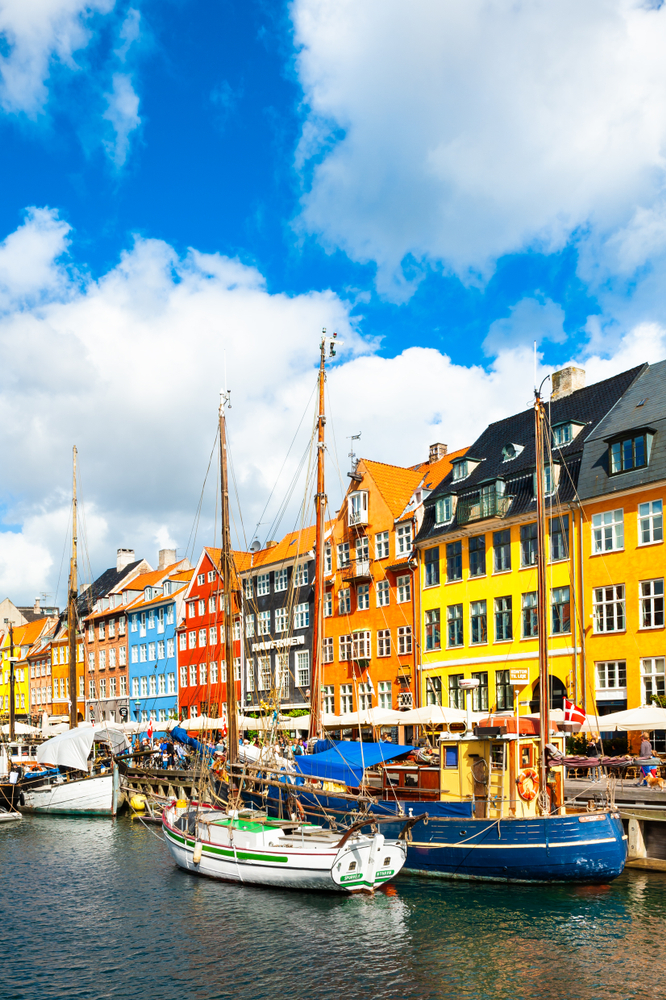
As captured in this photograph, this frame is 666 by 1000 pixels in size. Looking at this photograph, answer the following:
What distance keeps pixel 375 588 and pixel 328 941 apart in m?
38.9

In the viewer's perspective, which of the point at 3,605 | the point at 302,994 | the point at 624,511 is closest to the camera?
the point at 302,994

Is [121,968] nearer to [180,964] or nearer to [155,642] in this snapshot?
[180,964]

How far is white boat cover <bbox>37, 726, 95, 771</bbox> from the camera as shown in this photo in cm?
5175

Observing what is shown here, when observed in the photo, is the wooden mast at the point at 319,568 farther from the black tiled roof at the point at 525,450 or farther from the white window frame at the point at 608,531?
the white window frame at the point at 608,531

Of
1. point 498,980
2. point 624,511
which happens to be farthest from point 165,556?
point 498,980

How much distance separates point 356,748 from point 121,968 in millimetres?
13800

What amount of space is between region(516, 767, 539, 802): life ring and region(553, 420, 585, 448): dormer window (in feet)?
78.0

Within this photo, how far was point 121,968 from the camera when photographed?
20828 mm

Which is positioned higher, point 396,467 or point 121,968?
point 396,467

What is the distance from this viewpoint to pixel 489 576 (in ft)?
170

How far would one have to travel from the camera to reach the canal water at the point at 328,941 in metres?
19.2

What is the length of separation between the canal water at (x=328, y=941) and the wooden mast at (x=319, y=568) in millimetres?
8577

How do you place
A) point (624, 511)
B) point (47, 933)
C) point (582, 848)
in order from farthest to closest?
point (624, 511), point (582, 848), point (47, 933)

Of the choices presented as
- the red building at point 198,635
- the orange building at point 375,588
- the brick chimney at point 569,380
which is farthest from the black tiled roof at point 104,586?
the brick chimney at point 569,380
